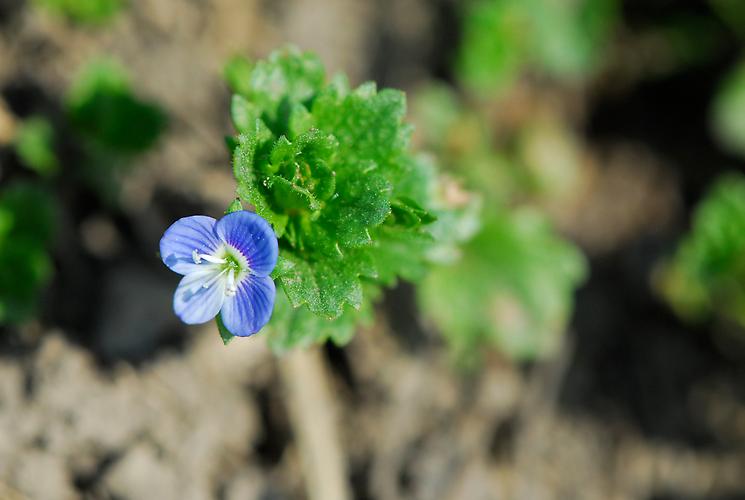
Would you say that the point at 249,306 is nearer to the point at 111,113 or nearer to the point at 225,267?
the point at 225,267

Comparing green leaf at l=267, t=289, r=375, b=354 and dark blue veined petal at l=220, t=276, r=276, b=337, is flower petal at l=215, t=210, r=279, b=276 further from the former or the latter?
green leaf at l=267, t=289, r=375, b=354

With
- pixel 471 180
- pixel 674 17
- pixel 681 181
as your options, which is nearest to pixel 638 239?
pixel 681 181

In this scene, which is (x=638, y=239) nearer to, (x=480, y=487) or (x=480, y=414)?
(x=480, y=414)

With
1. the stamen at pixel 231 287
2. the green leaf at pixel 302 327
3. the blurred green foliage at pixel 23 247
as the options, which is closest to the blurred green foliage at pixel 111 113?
the blurred green foliage at pixel 23 247

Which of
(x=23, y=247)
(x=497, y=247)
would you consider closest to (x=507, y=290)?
(x=497, y=247)

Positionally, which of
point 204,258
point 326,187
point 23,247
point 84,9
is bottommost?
point 204,258

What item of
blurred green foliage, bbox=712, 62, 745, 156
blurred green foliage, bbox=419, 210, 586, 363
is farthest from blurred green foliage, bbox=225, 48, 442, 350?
blurred green foliage, bbox=712, 62, 745, 156

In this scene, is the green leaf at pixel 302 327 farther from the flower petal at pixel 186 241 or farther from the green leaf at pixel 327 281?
the flower petal at pixel 186 241
